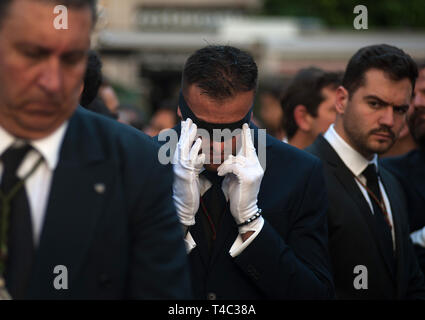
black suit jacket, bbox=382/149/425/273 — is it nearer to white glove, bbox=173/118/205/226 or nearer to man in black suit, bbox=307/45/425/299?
man in black suit, bbox=307/45/425/299

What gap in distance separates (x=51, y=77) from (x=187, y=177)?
43.1 inches

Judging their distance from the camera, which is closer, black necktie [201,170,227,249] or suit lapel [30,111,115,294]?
suit lapel [30,111,115,294]

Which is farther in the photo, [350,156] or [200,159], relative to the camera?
[350,156]

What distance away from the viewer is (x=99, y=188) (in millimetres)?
2025

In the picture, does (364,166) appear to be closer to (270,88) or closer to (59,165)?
(59,165)

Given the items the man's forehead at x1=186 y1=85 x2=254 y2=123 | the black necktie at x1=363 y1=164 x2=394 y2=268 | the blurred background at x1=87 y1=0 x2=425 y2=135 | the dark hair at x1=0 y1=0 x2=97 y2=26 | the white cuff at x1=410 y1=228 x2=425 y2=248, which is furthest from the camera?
the blurred background at x1=87 y1=0 x2=425 y2=135

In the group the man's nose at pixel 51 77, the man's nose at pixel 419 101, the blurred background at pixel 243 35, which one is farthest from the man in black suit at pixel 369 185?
the blurred background at pixel 243 35

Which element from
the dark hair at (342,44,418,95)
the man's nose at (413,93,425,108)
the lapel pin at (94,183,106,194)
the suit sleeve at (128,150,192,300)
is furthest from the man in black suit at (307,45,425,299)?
the lapel pin at (94,183,106,194)

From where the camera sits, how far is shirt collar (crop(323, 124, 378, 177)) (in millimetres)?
3859

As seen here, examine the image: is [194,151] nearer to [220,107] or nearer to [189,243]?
[220,107]

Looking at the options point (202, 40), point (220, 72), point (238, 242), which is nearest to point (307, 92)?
point (220, 72)

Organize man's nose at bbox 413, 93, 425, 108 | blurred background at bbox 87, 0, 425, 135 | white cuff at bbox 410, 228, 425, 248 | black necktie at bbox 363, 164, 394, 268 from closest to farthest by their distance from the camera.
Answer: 1. black necktie at bbox 363, 164, 394, 268
2. white cuff at bbox 410, 228, 425, 248
3. man's nose at bbox 413, 93, 425, 108
4. blurred background at bbox 87, 0, 425, 135

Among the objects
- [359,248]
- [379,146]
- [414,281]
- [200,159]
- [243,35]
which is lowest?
[414,281]

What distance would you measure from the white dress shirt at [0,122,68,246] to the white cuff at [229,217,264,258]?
109 cm
